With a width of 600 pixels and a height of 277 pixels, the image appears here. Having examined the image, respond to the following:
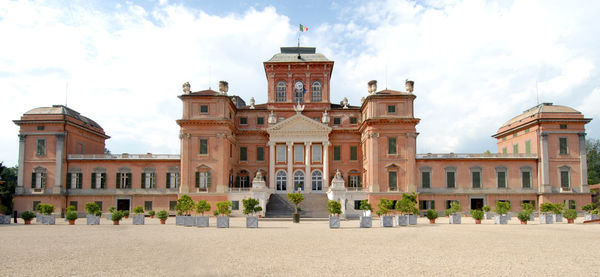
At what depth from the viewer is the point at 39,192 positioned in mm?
43656

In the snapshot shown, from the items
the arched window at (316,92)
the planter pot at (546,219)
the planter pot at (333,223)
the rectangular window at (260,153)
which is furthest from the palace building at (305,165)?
the planter pot at (333,223)

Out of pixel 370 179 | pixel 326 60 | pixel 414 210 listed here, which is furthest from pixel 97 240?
pixel 326 60

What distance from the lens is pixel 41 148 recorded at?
4428 centimetres

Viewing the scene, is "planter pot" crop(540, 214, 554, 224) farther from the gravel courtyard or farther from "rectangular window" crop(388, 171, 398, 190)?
"rectangular window" crop(388, 171, 398, 190)

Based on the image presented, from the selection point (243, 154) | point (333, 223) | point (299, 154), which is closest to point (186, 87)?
point (243, 154)

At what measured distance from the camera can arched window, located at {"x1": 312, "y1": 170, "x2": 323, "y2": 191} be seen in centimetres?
4788

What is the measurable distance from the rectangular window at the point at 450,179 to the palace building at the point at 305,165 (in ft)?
0.32

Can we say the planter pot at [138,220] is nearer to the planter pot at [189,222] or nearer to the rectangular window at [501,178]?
the planter pot at [189,222]

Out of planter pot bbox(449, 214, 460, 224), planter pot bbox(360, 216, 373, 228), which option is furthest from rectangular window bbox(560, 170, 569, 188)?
planter pot bbox(360, 216, 373, 228)

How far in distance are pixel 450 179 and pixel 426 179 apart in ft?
8.06

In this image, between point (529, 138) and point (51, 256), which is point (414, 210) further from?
point (51, 256)

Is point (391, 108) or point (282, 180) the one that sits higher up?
point (391, 108)

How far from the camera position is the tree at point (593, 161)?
63.2 meters

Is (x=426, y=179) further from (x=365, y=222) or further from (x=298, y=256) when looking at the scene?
(x=298, y=256)
